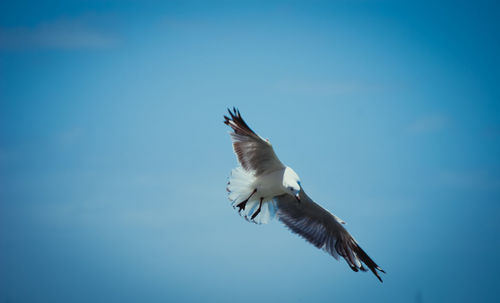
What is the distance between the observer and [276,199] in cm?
681

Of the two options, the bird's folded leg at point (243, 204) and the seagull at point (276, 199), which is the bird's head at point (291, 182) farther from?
the bird's folded leg at point (243, 204)

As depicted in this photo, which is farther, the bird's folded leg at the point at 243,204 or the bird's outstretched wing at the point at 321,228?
the bird's outstretched wing at the point at 321,228

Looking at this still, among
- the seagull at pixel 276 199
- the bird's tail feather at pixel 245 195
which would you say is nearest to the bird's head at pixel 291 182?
the seagull at pixel 276 199

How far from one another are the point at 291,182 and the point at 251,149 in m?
0.69

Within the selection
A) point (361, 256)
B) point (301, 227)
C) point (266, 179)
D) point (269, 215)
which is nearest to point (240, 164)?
point (266, 179)

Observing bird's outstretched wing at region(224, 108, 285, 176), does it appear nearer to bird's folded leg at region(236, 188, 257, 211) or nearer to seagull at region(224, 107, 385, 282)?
seagull at region(224, 107, 385, 282)

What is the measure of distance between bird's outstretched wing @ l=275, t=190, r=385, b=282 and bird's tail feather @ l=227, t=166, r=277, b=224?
1.55 ft

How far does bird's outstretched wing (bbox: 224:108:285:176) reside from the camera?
547 cm

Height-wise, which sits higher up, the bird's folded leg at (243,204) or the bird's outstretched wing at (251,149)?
the bird's outstretched wing at (251,149)

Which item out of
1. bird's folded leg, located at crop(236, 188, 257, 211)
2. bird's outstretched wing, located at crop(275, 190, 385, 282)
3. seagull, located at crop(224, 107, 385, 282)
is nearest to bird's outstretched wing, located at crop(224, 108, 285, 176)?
seagull, located at crop(224, 107, 385, 282)

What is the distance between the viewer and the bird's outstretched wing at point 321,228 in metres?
6.64

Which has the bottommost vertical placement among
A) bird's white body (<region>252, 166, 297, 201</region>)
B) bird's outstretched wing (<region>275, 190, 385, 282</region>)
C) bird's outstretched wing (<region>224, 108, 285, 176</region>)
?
bird's outstretched wing (<region>275, 190, 385, 282</region>)

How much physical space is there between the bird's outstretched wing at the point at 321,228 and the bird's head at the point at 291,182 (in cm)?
73

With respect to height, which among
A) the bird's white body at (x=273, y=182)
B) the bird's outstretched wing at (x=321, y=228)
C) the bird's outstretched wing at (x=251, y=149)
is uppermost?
the bird's outstretched wing at (x=251, y=149)
